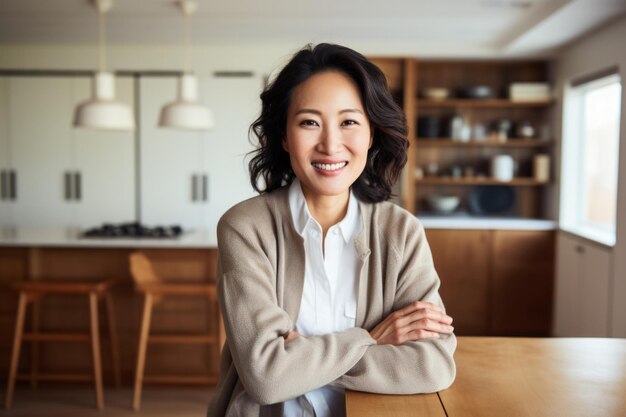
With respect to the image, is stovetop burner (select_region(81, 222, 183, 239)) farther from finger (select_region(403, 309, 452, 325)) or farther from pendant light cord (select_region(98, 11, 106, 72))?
finger (select_region(403, 309, 452, 325))

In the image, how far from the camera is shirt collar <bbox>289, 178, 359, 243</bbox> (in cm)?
146

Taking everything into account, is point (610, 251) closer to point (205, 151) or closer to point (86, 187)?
point (205, 151)

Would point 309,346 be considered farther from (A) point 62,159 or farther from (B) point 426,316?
(A) point 62,159

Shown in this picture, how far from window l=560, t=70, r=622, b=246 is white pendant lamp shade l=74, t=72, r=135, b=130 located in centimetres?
317

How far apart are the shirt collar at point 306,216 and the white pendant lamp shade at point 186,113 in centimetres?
255

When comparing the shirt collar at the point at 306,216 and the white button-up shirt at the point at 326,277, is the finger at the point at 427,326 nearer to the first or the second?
the white button-up shirt at the point at 326,277

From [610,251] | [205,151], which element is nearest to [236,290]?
[610,251]

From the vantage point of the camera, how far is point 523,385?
4.22 ft

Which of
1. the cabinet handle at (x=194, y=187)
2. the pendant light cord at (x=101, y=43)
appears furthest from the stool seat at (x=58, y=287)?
the cabinet handle at (x=194, y=187)

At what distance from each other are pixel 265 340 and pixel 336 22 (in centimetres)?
399

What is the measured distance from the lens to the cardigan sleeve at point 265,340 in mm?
1248

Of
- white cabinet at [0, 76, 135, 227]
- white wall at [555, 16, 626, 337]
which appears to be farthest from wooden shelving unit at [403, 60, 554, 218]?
white cabinet at [0, 76, 135, 227]

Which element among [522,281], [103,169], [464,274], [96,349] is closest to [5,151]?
[103,169]

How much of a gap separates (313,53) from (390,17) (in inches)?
139
